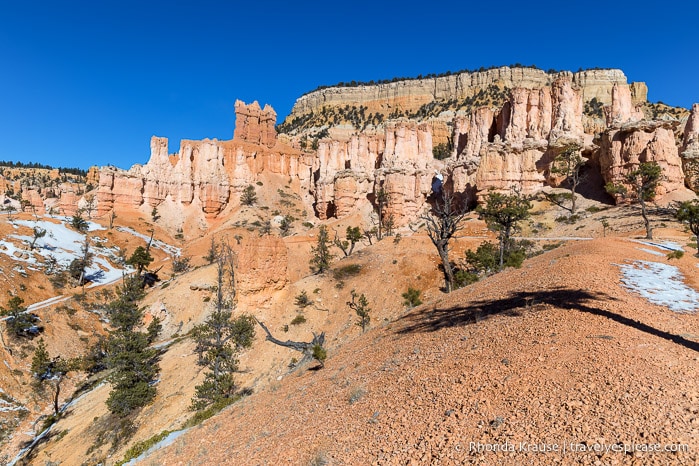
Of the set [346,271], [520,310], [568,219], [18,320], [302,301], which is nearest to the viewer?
[520,310]

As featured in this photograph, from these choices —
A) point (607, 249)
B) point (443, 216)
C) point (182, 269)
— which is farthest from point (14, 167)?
point (607, 249)

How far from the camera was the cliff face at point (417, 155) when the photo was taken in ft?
149

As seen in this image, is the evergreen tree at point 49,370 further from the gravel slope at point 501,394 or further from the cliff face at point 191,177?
the cliff face at point 191,177

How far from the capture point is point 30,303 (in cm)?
3975

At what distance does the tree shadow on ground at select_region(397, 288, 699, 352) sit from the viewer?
8195 millimetres

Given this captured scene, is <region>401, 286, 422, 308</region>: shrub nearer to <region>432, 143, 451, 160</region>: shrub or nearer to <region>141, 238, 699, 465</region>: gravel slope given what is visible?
<region>141, 238, 699, 465</region>: gravel slope

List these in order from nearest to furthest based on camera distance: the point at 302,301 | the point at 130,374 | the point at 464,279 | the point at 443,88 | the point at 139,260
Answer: the point at 130,374 → the point at 464,279 → the point at 302,301 → the point at 139,260 → the point at 443,88

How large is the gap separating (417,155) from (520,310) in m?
58.5

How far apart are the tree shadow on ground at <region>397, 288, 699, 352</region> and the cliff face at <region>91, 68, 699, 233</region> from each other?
39064mm

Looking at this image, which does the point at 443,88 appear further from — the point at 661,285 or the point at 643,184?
the point at 661,285

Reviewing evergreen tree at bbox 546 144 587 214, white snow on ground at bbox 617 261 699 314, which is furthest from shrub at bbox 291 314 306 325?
evergreen tree at bbox 546 144 587 214

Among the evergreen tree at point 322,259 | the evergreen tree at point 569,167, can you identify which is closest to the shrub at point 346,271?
the evergreen tree at point 322,259

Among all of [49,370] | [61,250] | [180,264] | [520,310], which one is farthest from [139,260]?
[520,310]

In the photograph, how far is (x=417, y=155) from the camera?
66.2 m
